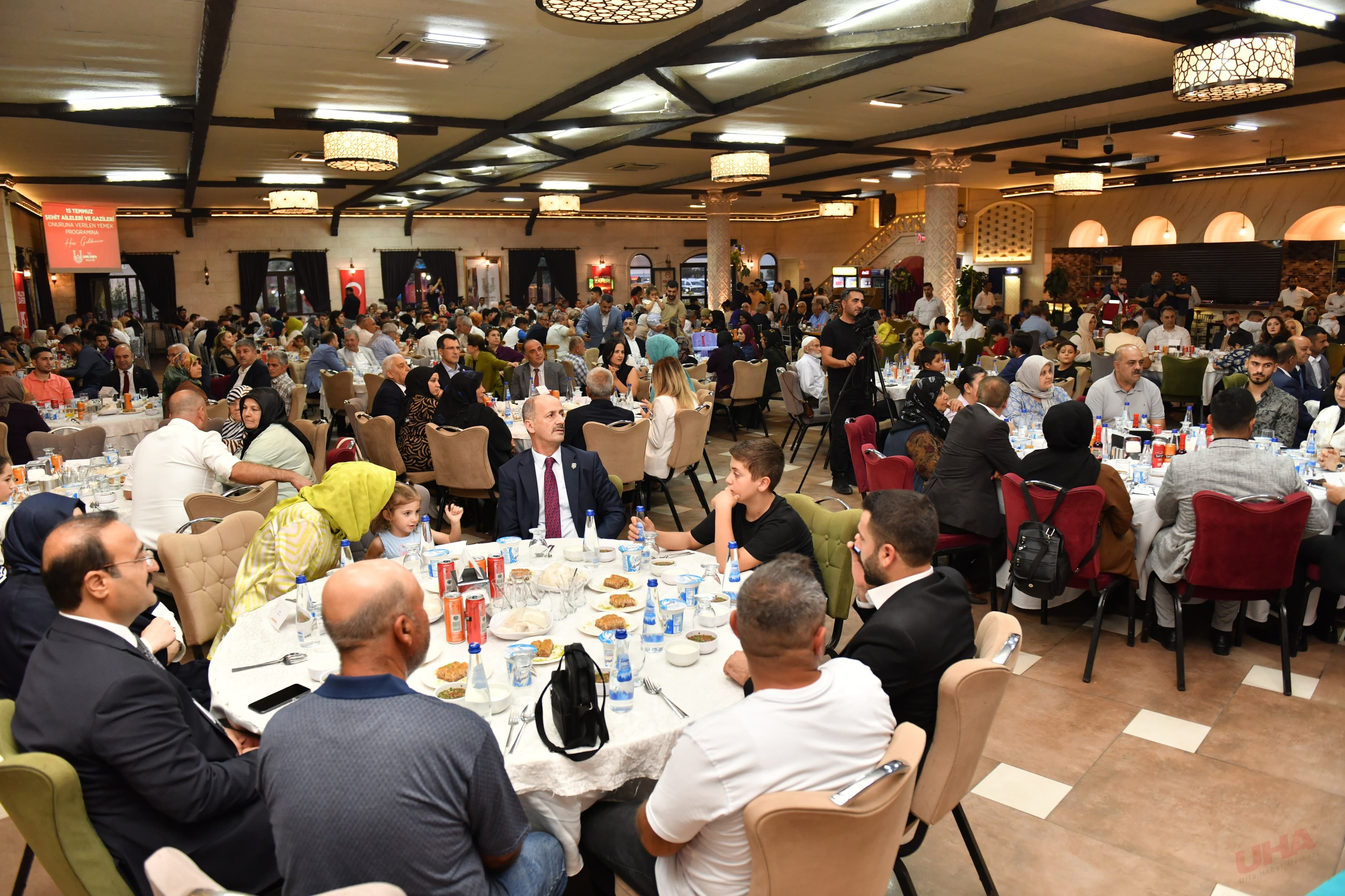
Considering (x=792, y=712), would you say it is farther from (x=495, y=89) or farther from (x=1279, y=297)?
(x=1279, y=297)

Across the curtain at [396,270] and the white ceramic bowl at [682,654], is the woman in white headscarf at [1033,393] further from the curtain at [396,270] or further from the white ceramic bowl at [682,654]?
the curtain at [396,270]

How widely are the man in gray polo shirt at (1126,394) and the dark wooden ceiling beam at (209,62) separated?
611 centimetres

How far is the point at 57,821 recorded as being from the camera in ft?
5.95

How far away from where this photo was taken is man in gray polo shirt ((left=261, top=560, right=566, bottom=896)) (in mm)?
1538

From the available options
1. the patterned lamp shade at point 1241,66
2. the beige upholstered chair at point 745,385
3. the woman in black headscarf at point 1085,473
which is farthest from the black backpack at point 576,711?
the beige upholstered chair at point 745,385

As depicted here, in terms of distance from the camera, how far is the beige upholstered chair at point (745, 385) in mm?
9266

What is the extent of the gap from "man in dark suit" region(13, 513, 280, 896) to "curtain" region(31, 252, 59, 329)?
59.2ft

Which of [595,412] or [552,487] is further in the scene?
[595,412]

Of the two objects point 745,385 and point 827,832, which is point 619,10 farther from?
point 745,385

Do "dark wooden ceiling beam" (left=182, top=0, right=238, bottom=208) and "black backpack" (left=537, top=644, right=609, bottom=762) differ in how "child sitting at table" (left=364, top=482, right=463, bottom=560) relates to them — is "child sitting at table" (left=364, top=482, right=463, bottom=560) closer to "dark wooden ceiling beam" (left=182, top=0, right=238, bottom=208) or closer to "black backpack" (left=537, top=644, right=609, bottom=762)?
"black backpack" (left=537, top=644, right=609, bottom=762)

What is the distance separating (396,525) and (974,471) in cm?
289

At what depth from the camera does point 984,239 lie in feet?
68.7

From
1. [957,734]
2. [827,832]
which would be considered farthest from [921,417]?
[827,832]

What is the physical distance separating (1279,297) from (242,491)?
1682 centimetres
